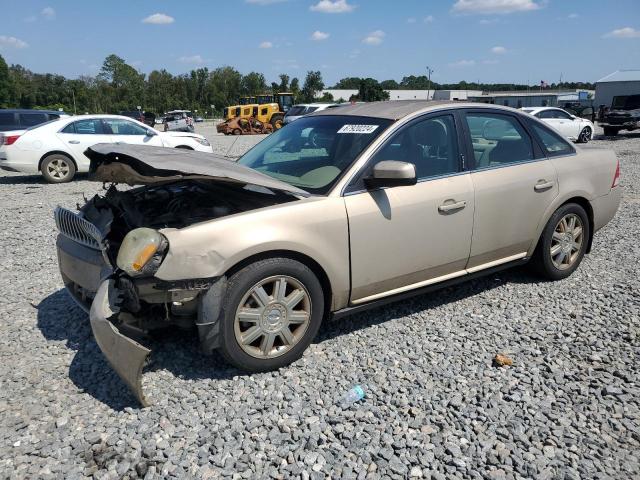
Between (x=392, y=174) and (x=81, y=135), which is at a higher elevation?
(x=81, y=135)

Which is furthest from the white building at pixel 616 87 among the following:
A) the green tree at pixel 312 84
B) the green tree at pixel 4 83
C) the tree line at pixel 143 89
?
the green tree at pixel 4 83

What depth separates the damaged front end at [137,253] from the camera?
300 cm

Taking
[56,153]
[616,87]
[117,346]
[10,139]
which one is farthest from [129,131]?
[616,87]

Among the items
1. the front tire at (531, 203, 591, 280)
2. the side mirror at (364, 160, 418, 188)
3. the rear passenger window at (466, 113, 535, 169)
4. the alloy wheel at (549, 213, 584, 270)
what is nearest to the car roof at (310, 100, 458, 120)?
the rear passenger window at (466, 113, 535, 169)

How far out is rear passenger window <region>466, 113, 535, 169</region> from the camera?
14.0 ft

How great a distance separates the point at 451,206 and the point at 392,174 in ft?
2.45

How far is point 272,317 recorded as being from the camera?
10.9 feet

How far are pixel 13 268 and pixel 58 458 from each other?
12.4ft

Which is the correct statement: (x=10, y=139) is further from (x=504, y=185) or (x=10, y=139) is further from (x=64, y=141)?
(x=504, y=185)

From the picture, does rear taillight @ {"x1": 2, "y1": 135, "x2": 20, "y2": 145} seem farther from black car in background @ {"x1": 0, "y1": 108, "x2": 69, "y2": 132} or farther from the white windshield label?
the white windshield label

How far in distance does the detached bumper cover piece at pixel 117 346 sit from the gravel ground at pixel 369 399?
0.72 ft

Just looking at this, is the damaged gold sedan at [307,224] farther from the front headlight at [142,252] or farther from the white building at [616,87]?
the white building at [616,87]

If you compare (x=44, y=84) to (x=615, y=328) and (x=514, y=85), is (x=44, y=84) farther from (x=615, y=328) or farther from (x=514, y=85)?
(x=514, y=85)

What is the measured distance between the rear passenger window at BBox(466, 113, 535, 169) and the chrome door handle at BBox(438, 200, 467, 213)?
42cm
